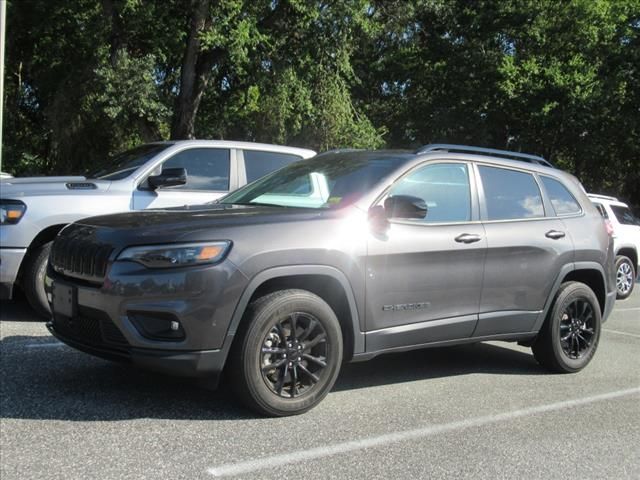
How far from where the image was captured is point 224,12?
58.7ft

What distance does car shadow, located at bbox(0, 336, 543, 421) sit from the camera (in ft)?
13.9

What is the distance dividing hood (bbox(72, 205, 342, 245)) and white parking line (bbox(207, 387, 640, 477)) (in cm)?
127

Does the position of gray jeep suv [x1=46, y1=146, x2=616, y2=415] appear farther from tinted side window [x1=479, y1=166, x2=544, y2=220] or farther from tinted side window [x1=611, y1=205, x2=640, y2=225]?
tinted side window [x1=611, y1=205, x2=640, y2=225]

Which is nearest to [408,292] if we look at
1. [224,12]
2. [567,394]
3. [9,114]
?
[567,394]

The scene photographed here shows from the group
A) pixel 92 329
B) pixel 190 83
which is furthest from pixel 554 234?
pixel 190 83

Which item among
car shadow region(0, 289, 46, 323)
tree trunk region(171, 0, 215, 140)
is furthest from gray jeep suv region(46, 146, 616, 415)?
tree trunk region(171, 0, 215, 140)

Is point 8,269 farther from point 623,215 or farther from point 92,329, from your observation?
point 623,215

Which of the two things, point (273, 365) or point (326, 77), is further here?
point (326, 77)

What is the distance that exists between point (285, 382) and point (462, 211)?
1.93 metres

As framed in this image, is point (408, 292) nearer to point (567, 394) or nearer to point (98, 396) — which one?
point (567, 394)

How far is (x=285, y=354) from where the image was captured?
4234mm

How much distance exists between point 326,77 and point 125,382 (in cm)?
1639

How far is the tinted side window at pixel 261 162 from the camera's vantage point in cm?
803

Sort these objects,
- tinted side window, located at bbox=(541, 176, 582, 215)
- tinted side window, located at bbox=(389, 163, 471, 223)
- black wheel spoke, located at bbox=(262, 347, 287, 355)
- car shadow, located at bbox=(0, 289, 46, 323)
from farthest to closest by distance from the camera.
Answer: car shadow, located at bbox=(0, 289, 46, 323) < tinted side window, located at bbox=(541, 176, 582, 215) < tinted side window, located at bbox=(389, 163, 471, 223) < black wheel spoke, located at bbox=(262, 347, 287, 355)
